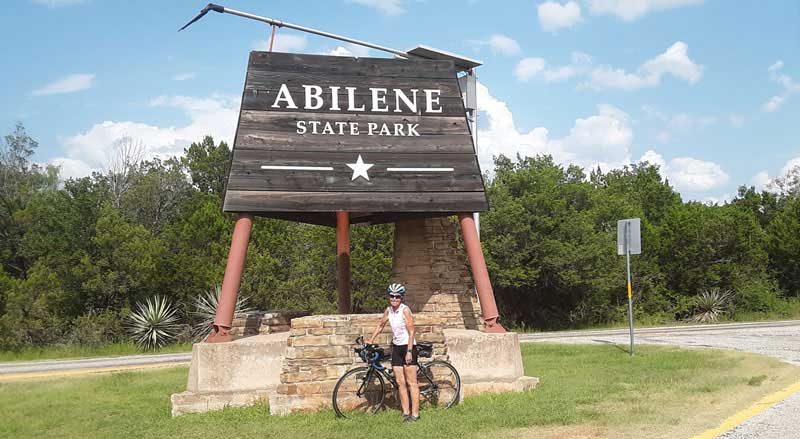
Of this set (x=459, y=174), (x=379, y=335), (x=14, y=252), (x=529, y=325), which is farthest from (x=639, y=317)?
(x=14, y=252)

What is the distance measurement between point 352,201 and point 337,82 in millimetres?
2184

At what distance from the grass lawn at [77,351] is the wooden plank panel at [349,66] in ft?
55.8

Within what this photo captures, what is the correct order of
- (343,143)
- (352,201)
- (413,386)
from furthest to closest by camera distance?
(343,143), (352,201), (413,386)

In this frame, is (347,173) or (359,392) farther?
(347,173)

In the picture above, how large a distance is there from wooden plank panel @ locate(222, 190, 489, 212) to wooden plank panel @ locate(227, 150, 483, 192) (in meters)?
0.10

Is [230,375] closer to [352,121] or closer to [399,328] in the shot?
[399,328]

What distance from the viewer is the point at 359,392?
31.8 feet

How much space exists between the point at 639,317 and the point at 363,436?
31580 mm

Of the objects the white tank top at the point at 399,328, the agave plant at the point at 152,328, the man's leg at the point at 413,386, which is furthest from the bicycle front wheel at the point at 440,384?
the agave plant at the point at 152,328

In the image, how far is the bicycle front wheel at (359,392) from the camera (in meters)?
9.69

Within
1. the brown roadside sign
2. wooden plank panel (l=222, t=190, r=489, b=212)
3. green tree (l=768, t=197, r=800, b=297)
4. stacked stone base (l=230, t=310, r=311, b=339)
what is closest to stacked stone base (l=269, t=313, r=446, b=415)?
wooden plank panel (l=222, t=190, r=489, b=212)

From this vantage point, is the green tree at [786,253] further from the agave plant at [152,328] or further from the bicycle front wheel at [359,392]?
the bicycle front wheel at [359,392]

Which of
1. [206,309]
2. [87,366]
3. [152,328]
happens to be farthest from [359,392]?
[152,328]

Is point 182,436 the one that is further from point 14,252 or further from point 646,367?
point 14,252
